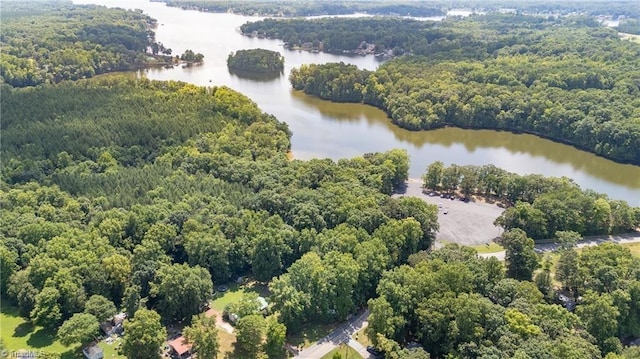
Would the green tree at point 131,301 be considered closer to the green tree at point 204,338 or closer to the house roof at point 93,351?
the house roof at point 93,351

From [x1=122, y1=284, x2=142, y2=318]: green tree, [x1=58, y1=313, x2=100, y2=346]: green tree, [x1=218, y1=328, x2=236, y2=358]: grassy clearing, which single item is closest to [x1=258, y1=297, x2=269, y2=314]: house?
[x1=218, y1=328, x2=236, y2=358]: grassy clearing

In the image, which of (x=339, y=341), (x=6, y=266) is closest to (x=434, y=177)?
(x=339, y=341)

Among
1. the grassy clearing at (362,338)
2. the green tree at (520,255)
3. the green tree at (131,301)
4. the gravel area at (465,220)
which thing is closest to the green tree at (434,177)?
the gravel area at (465,220)

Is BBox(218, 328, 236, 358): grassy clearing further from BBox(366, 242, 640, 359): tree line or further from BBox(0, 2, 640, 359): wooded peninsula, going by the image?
BBox(366, 242, 640, 359): tree line

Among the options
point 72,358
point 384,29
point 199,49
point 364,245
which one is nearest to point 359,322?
point 364,245

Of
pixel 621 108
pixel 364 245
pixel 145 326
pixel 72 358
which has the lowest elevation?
pixel 72 358

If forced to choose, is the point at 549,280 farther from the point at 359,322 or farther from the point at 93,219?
the point at 93,219
